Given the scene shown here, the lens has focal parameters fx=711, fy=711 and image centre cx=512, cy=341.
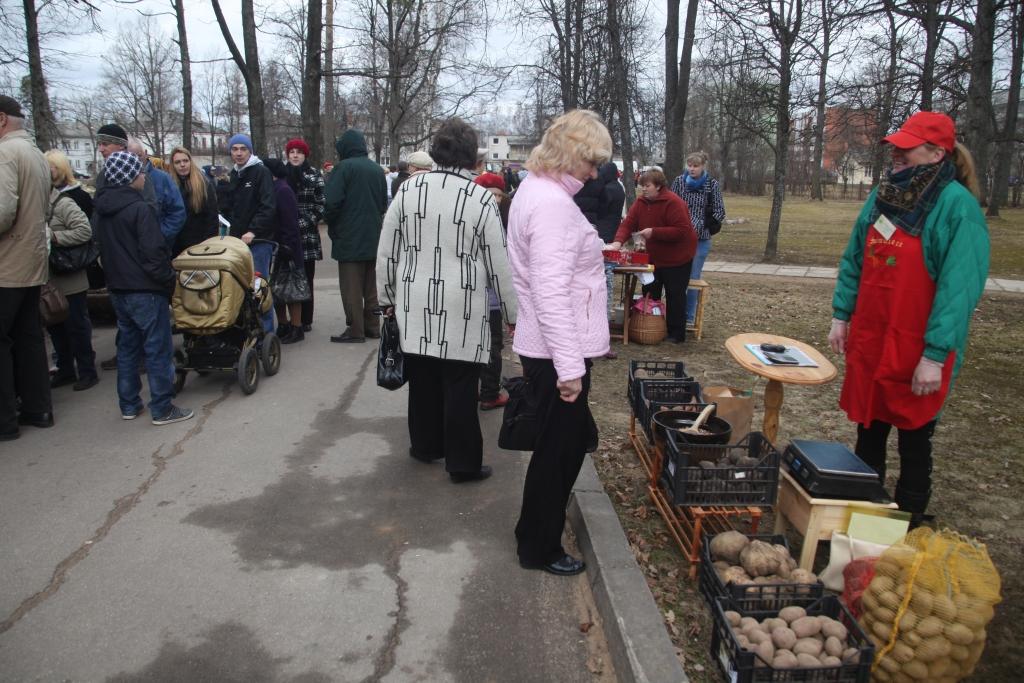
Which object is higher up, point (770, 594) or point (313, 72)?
point (313, 72)

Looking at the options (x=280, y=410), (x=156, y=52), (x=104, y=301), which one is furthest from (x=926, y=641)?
(x=156, y=52)

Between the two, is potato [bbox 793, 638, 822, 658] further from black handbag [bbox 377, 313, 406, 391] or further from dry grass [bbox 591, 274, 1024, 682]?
black handbag [bbox 377, 313, 406, 391]

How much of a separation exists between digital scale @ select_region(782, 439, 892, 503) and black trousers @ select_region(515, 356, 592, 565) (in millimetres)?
1047

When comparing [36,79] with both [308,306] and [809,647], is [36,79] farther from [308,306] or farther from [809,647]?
[809,647]

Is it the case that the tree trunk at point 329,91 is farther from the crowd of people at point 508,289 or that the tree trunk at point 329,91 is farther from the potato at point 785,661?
the potato at point 785,661

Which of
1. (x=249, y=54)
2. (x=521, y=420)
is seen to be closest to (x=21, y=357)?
(x=521, y=420)

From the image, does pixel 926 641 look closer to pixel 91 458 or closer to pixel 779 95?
pixel 91 458

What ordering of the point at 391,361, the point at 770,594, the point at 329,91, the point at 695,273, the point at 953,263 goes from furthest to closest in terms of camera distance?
the point at 329,91, the point at 695,273, the point at 391,361, the point at 953,263, the point at 770,594

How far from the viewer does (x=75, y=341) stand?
594 centimetres

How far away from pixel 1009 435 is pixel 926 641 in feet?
11.5

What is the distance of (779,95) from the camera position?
45.1ft

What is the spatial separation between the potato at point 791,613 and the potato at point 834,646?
0.53ft

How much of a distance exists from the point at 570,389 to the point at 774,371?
4.48 ft

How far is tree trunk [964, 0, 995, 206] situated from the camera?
332 inches
